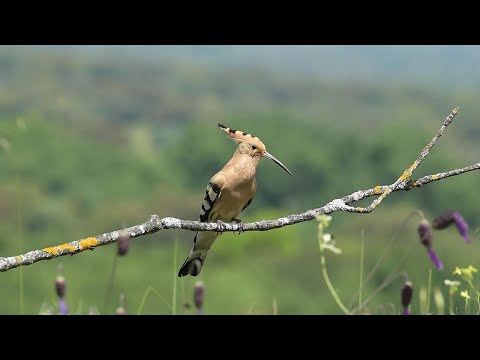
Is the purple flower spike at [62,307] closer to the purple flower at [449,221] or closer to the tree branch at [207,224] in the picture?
the tree branch at [207,224]

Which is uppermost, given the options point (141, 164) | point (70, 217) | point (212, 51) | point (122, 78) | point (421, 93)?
point (212, 51)

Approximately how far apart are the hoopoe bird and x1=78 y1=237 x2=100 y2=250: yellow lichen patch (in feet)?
4.89

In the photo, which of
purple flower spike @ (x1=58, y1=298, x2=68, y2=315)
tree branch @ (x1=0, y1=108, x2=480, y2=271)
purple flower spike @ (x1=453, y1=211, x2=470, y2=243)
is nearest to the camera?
tree branch @ (x1=0, y1=108, x2=480, y2=271)

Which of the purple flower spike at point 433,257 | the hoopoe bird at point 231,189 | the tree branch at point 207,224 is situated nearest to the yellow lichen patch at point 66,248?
the tree branch at point 207,224

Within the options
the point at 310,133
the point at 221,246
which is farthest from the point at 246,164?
the point at 310,133

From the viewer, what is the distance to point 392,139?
43.7 meters

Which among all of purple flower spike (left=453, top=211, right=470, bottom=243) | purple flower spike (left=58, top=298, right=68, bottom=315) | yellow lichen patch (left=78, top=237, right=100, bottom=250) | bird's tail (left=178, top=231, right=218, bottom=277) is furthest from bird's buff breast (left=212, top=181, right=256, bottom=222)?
yellow lichen patch (left=78, top=237, right=100, bottom=250)

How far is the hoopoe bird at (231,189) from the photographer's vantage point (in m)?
4.14

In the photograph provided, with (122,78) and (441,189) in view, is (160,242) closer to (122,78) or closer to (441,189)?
(441,189)

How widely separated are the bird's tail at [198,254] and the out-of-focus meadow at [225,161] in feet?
0.24

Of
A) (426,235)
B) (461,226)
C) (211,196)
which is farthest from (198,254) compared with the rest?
(461,226)

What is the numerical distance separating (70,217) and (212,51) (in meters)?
56.5

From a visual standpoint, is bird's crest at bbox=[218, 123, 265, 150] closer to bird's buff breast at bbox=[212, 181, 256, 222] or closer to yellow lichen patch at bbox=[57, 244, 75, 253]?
bird's buff breast at bbox=[212, 181, 256, 222]

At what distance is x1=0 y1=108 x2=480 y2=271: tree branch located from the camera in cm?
258
